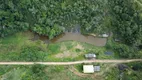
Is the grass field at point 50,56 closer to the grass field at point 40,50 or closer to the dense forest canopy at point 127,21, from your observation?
the grass field at point 40,50

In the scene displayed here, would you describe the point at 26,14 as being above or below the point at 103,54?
above

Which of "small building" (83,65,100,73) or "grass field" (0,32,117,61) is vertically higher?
"grass field" (0,32,117,61)

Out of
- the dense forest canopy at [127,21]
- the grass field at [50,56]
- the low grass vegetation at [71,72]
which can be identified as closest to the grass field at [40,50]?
the grass field at [50,56]

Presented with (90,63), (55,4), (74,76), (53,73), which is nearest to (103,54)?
(90,63)

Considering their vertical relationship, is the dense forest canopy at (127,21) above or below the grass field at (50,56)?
above

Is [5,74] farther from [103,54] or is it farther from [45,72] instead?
[103,54]

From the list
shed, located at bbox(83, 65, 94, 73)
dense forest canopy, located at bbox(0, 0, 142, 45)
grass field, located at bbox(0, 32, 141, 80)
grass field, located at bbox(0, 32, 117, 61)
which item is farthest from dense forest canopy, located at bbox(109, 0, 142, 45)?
shed, located at bbox(83, 65, 94, 73)

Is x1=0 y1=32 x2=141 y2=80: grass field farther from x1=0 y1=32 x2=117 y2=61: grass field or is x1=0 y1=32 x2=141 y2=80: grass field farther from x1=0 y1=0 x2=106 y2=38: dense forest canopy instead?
x1=0 y1=0 x2=106 y2=38: dense forest canopy

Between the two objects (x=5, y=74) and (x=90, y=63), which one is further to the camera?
(x=90, y=63)

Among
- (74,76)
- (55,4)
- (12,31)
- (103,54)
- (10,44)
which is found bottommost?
(74,76)
